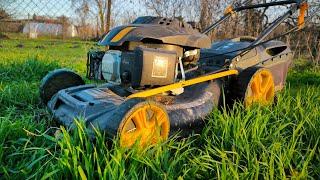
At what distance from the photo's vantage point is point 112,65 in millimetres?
2740

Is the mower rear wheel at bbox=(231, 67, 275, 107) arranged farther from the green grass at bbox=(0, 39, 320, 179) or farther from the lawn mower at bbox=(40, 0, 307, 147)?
the green grass at bbox=(0, 39, 320, 179)

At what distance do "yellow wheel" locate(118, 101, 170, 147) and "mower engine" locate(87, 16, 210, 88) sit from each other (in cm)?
26

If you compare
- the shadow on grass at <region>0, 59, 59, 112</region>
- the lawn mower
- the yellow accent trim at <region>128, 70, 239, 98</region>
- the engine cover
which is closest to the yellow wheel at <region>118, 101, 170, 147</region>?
the lawn mower

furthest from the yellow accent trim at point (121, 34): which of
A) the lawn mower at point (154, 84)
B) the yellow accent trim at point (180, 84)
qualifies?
the yellow accent trim at point (180, 84)

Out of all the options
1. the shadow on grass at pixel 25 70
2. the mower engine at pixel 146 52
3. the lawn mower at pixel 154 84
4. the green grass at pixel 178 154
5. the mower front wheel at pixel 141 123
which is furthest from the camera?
the shadow on grass at pixel 25 70

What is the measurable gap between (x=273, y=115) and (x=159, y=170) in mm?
1247

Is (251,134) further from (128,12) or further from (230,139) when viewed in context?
(128,12)

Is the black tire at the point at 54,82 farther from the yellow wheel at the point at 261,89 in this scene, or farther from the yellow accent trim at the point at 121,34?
the yellow wheel at the point at 261,89

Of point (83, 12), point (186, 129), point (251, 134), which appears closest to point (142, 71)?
point (186, 129)

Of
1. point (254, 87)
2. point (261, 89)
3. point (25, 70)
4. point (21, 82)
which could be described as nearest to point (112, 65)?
point (254, 87)

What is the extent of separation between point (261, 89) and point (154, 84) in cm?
121

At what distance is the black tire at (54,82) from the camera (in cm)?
343

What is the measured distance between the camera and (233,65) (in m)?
3.39

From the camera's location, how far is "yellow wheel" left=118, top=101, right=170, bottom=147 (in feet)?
7.13
